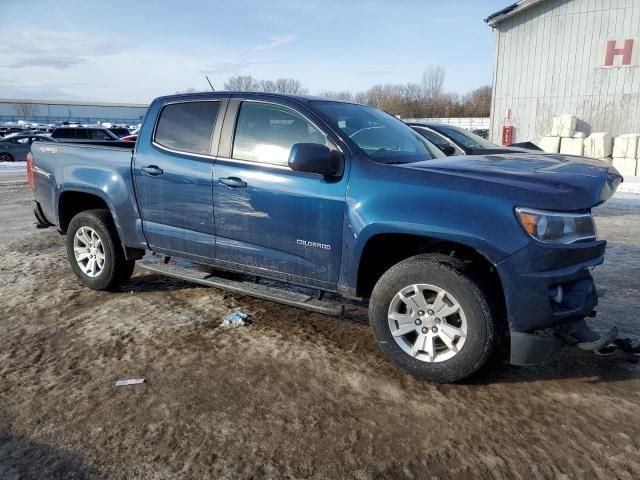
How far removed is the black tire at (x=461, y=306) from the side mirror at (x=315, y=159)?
796mm

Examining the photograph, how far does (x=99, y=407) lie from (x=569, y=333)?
283 cm

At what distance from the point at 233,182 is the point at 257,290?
0.85 metres

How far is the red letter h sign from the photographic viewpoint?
1709 cm

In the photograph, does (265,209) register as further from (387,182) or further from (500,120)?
(500,120)

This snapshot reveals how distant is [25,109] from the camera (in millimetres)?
85688

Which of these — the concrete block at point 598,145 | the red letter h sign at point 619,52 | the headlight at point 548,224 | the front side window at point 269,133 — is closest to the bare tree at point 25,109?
the red letter h sign at point 619,52

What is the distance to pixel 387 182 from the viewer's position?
11.0ft

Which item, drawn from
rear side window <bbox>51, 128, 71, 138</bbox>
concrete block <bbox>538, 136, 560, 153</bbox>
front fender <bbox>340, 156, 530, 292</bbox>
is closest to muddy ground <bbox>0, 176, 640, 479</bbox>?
front fender <bbox>340, 156, 530, 292</bbox>

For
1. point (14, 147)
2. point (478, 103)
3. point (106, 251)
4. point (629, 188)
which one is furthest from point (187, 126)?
point (478, 103)

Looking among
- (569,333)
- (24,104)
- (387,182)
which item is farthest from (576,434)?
(24,104)

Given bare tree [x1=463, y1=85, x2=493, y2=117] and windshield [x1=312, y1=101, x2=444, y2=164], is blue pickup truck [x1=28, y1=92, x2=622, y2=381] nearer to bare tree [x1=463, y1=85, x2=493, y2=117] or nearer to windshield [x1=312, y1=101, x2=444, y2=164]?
windshield [x1=312, y1=101, x2=444, y2=164]

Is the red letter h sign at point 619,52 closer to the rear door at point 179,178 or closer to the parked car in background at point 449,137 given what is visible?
the parked car in background at point 449,137

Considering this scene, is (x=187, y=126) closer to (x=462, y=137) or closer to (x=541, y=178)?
(x=541, y=178)

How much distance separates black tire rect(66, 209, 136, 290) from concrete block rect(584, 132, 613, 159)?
16285 millimetres
